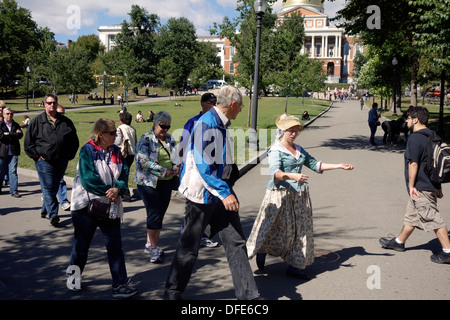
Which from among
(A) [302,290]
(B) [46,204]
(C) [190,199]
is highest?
(C) [190,199]

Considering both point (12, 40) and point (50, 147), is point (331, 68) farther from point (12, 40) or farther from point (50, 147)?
point (50, 147)

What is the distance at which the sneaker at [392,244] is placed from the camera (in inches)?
232

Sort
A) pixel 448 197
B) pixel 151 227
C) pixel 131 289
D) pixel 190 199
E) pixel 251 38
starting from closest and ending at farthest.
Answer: pixel 190 199, pixel 131 289, pixel 151 227, pixel 448 197, pixel 251 38

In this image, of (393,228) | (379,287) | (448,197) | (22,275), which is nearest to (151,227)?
(22,275)

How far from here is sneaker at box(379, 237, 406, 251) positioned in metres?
5.89

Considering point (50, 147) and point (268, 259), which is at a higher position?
point (50, 147)

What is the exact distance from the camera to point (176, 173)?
5434mm

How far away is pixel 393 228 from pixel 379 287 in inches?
97.5

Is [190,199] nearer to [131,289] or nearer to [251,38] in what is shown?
[131,289]

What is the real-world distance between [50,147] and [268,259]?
365 centimetres

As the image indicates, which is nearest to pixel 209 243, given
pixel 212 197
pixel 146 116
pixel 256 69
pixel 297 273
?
pixel 297 273

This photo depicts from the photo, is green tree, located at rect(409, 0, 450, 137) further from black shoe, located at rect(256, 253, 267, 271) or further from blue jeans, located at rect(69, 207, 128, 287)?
blue jeans, located at rect(69, 207, 128, 287)

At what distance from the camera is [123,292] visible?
171 inches

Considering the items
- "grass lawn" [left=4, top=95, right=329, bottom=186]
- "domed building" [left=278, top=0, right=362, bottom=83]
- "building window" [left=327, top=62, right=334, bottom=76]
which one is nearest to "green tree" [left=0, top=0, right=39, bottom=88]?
"grass lawn" [left=4, top=95, right=329, bottom=186]
